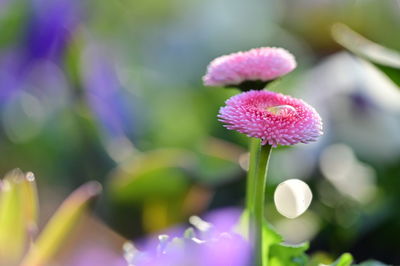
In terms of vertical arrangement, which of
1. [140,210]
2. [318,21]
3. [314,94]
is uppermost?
[318,21]

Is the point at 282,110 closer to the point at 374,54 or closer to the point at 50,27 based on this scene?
the point at 374,54

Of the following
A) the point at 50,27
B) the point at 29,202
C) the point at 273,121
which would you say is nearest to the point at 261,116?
the point at 273,121

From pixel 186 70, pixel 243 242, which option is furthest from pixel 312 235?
pixel 186 70

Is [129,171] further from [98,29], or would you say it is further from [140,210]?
[98,29]

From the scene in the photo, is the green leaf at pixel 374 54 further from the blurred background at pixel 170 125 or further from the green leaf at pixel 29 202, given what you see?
the green leaf at pixel 29 202

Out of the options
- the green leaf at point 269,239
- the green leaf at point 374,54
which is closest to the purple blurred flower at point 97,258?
the green leaf at point 269,239

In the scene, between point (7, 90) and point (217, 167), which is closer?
point (217, 167)

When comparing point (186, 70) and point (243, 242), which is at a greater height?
point (186, 70)
